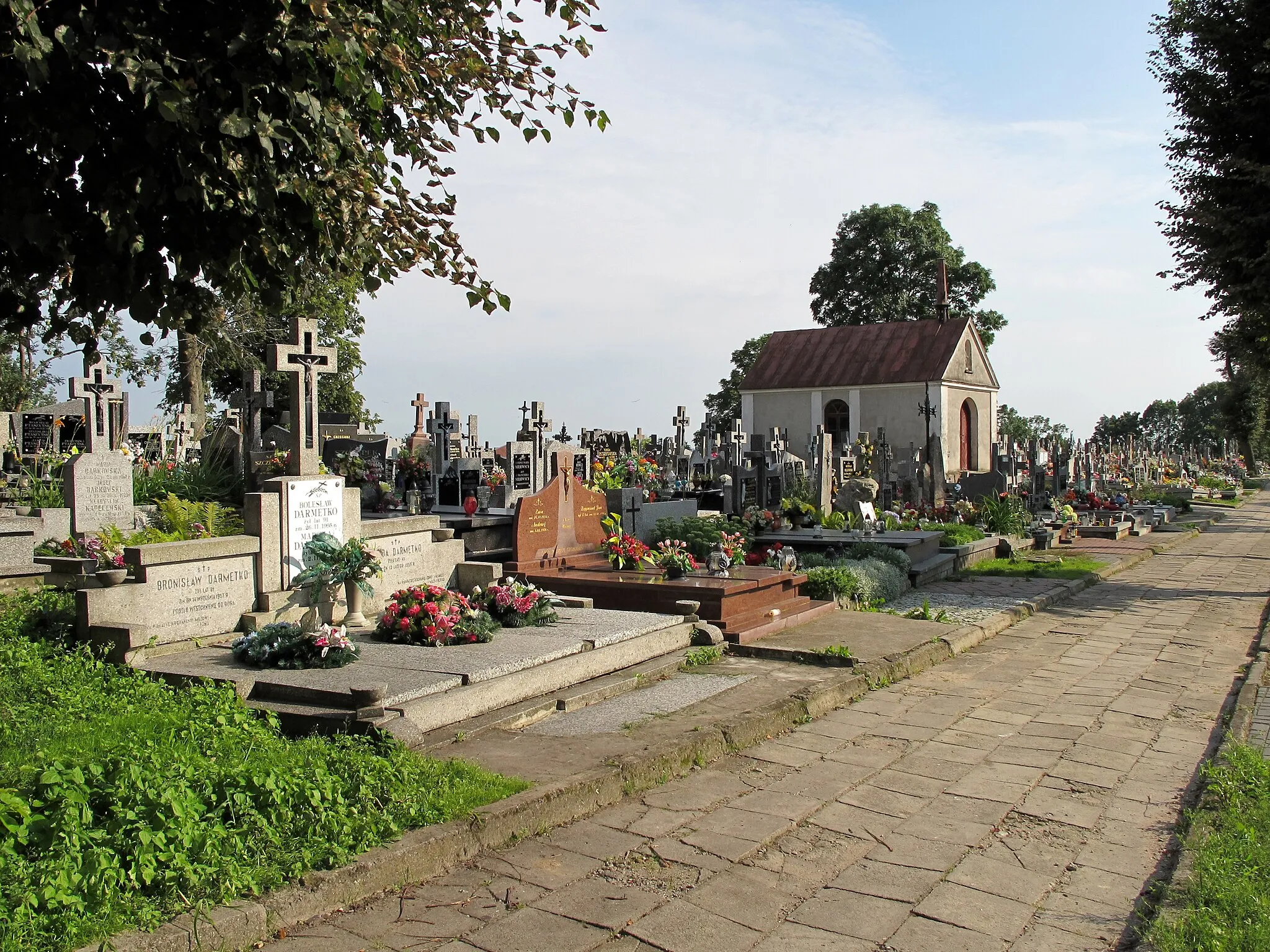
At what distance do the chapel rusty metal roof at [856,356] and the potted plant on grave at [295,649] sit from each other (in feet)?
116

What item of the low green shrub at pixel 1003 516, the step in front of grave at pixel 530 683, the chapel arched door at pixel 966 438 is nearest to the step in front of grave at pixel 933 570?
the low green shrub at pixel 1003 516

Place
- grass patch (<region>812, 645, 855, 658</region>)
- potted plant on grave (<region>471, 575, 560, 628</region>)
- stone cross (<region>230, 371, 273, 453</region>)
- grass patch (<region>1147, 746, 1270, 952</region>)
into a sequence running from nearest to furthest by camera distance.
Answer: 1. grass patch (<region>1147, 746, 1270, 952</region>)
2. potted plant on grave (<region>471, 575, 560, 628</region>)
3. grass patch (<region>812, 645, 855, 658</region>)
4. stone cross (<region>230, 371, 273, 453</region>)

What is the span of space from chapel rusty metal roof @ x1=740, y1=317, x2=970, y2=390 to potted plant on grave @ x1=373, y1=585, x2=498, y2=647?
34220 millimetres

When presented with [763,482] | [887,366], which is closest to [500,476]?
[763,482]

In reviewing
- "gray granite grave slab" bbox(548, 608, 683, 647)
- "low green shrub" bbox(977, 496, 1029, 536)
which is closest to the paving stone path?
"gray granite grave slab" bbox(548, 608, 683, 647)

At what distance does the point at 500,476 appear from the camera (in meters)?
16.9

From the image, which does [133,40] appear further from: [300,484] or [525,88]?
[300,484]

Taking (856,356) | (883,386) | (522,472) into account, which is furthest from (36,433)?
(856,356)

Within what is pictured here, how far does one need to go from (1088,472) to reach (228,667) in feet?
97.4

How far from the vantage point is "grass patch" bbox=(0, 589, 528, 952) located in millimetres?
3307

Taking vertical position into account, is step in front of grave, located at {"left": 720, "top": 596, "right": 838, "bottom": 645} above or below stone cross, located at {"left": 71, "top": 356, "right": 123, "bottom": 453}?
below

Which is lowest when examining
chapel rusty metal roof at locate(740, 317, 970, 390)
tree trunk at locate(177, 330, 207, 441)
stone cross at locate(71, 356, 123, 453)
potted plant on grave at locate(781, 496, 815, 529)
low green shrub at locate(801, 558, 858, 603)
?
low green shrub at locate(801, 558, 858, 603)

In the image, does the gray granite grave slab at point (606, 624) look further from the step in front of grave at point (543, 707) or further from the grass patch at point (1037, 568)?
the grass patch at point (1037, 568)

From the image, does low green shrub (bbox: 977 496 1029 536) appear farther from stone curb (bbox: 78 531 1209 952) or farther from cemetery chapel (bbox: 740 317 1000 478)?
cemetery chapel (bbox: 740 317 1000 478)
